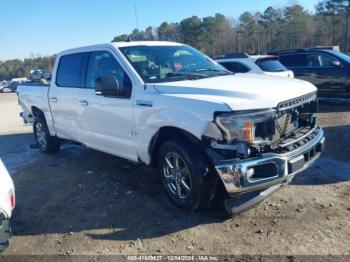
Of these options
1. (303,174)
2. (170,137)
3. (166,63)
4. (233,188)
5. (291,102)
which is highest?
(166,63)

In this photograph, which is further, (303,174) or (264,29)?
(264,29)

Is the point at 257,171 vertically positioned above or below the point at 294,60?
below

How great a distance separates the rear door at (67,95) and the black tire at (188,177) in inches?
84.1

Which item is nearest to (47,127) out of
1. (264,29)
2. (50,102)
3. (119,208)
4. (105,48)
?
(50,102)

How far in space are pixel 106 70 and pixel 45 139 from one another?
309 centimetres

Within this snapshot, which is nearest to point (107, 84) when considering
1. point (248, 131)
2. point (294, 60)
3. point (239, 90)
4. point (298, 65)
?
point (239, 90)

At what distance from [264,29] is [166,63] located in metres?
57.5

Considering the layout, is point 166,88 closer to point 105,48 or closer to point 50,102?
point 105,48

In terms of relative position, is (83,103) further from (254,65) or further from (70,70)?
(254,65)

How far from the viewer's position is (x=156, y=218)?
168 inches

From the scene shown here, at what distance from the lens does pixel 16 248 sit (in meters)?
3.90

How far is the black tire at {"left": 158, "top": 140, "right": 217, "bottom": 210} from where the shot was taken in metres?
3.96

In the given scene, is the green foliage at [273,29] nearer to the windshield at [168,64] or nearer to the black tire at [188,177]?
the windshield at [168,64]

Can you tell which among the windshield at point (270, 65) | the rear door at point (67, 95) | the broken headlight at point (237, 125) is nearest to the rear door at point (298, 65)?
the windshield at point (270, 65)
